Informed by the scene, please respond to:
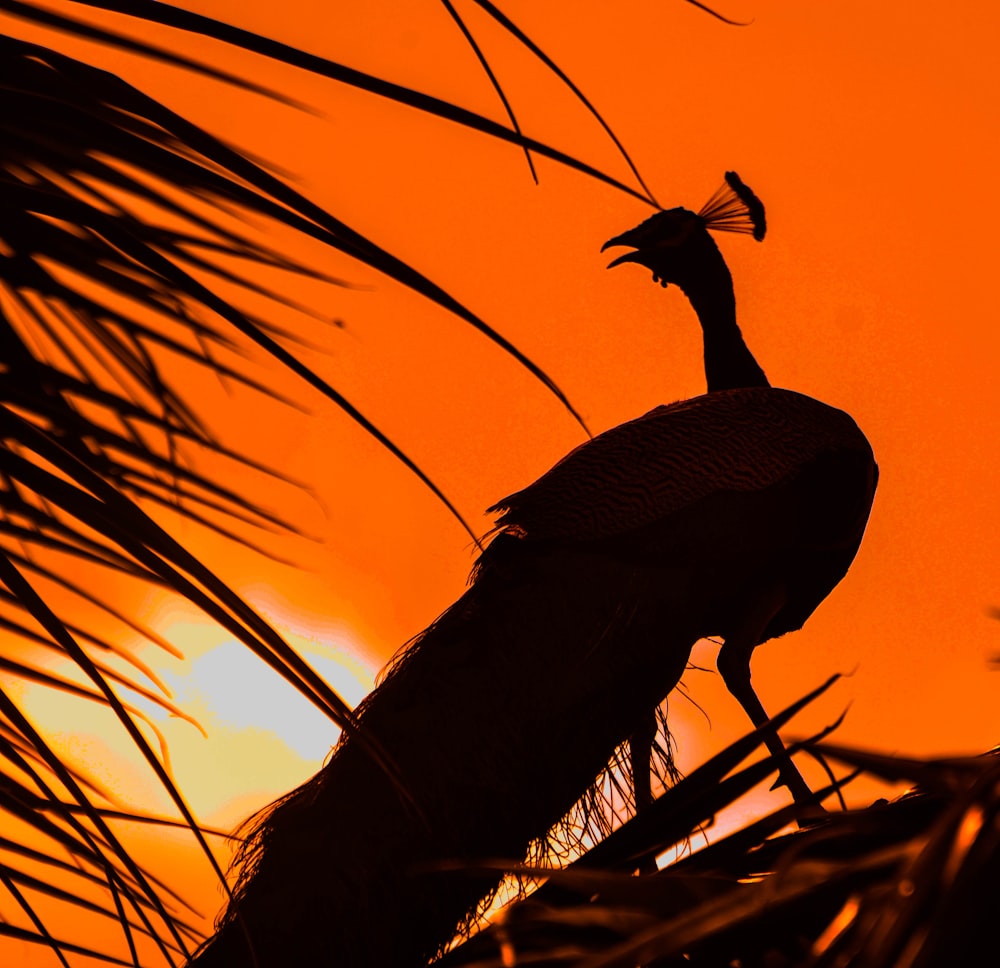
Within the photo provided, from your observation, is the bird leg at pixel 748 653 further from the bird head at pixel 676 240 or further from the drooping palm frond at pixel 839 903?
the drooping palm frond at pixel 839 903

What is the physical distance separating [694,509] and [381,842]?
142cm

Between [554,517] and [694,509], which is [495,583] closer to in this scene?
[554,517]

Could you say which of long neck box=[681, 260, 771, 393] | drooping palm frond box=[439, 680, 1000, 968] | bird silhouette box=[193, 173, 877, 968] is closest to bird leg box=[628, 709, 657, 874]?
bird silhouette box=[193, 173, 877, 968]

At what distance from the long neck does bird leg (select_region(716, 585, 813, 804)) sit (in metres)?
1.34

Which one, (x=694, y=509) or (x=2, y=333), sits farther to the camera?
(x=694, y=509)

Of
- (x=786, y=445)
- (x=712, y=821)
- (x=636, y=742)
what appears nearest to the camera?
(x=712, y=821)

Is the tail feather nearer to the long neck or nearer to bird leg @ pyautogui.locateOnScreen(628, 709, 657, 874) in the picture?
bird leg @ pyautogui.locateOnScreen(628, 709, 657, 874)

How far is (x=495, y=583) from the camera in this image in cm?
383

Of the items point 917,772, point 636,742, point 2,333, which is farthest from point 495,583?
point 917,772

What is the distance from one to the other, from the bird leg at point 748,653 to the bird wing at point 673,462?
350 mm

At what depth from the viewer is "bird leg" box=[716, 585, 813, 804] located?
4.27 metres

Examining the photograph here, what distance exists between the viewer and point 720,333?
18.1 ft

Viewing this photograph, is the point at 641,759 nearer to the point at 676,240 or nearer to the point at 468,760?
the point at 468,760

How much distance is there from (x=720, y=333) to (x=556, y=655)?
7.49 feet
